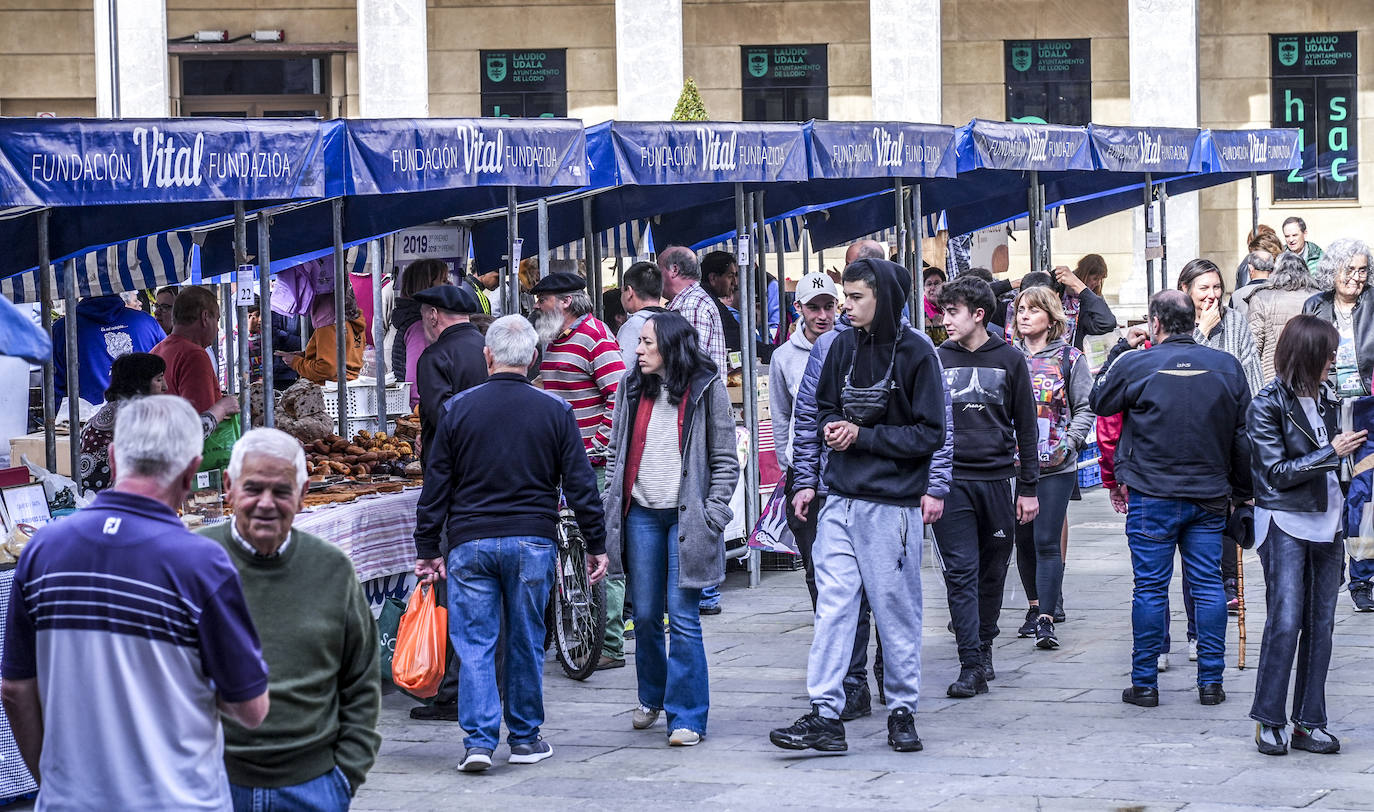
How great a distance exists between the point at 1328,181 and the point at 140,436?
88.1 ft

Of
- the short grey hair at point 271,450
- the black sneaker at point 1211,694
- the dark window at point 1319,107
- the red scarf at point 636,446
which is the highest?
the dark window at point 1319,107

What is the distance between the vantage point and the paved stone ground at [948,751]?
6.63 meters

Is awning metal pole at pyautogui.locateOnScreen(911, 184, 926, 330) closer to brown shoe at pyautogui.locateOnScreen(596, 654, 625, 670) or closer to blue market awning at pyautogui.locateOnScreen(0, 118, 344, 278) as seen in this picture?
brown shoe at pyautogui.locateOnScreen(596, 654, 625, 670)

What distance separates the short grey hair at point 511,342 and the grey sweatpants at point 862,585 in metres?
1.27

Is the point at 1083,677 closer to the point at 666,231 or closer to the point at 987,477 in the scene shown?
the point at 987,477

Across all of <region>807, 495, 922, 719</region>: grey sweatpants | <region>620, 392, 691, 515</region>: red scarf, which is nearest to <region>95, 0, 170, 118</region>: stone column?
<region>620, 392, 691, 515</region>: red scarf

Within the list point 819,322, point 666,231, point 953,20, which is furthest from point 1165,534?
point 953,20

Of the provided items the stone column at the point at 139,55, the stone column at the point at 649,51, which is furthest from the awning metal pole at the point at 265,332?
the stone column at the point at 139,55

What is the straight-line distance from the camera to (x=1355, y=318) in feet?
33.7

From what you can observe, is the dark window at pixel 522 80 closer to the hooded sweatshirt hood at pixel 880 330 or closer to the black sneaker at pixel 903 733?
the hooded sweatshirt hood at pixel 880 330

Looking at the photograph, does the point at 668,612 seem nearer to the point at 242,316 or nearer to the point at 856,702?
the point at 856,702

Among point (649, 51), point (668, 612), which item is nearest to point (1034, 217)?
point (668, 612)

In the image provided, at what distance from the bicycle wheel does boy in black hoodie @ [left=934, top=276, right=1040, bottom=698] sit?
1630 millimetres

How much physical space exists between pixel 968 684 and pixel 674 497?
170cm
